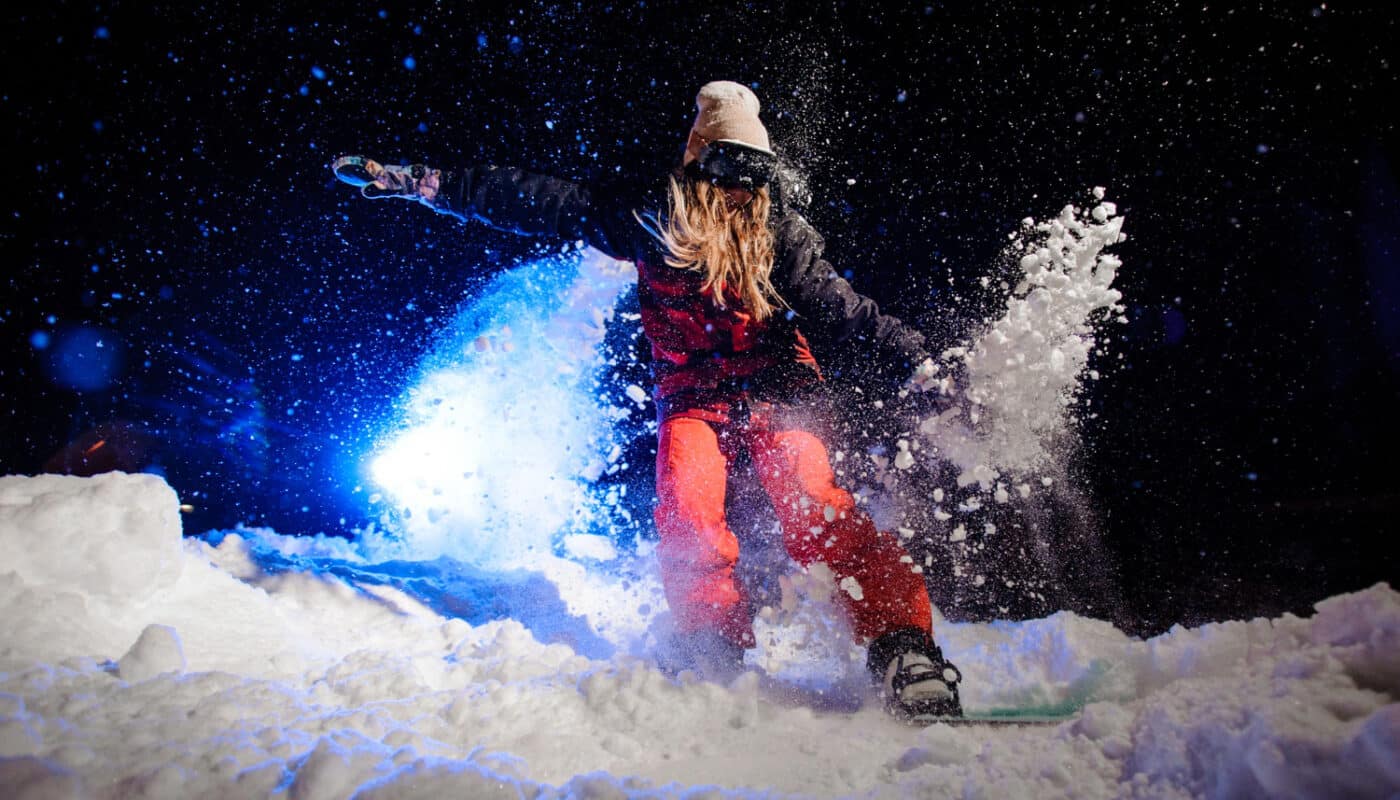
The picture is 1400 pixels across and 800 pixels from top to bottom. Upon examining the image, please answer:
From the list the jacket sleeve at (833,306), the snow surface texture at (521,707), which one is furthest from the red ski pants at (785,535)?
the jacket sleeve at (833,306)

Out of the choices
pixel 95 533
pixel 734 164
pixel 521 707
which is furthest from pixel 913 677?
pixel 95 533

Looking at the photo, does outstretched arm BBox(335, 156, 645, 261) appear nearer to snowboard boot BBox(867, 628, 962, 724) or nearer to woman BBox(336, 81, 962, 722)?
woman BBox(336, 81, 962, 722)

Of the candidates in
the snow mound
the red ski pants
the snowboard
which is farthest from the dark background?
the snow mound

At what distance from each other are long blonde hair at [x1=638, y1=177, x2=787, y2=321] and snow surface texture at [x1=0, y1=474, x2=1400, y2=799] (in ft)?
4.69

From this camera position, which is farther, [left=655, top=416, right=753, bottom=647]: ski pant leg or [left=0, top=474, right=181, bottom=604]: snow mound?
[left=655, top=416, right=753, bottom=647]: ski pant leg

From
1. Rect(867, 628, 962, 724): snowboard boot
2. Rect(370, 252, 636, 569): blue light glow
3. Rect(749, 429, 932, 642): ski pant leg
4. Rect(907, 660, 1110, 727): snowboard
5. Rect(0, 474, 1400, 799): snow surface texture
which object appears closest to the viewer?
Rect(0, 474, 1400, 799): snow surface texture

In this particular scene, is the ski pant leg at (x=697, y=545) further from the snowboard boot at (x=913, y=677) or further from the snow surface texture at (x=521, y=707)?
the snowboard boot at (x=913, y=677)

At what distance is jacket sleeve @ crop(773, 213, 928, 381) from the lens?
2.35m

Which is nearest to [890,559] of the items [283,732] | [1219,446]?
[283,732]

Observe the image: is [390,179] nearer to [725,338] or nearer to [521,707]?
[725,338]

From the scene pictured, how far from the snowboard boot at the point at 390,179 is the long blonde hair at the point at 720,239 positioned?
3.20ft

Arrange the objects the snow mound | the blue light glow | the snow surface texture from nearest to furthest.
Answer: the snow surface texture
the snow mound
the blue light glow

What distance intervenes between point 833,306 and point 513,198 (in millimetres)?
1439

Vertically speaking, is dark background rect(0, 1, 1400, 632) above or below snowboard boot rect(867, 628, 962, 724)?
above
